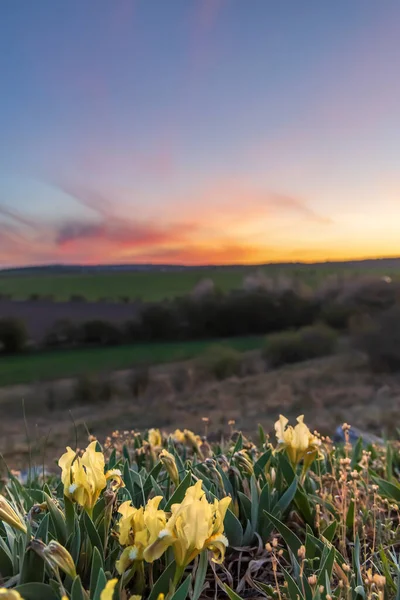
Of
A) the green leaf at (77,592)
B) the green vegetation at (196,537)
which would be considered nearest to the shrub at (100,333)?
the green vegetation at (196,537)

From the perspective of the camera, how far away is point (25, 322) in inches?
582

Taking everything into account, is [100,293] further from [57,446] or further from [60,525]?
[60,525]

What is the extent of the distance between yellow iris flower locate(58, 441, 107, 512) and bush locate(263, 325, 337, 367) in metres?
13.9

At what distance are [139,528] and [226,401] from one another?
11.4m

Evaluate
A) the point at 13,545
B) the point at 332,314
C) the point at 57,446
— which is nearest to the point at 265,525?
the point at 13,545

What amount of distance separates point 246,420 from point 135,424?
2.29m


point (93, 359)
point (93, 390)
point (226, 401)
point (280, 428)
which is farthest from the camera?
point (93, 359)

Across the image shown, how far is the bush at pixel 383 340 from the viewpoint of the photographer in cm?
1354

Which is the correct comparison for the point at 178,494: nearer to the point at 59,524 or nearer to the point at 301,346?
the point at 59,524

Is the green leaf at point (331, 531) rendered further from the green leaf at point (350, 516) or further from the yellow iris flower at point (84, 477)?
the yellow iris flower at point (84, 477)

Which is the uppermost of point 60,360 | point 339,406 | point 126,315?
point 126,315

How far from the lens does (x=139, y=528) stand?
53.6 inches

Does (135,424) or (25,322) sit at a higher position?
(25,322)

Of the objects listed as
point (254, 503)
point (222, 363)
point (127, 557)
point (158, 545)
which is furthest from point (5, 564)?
point (222, 363)
